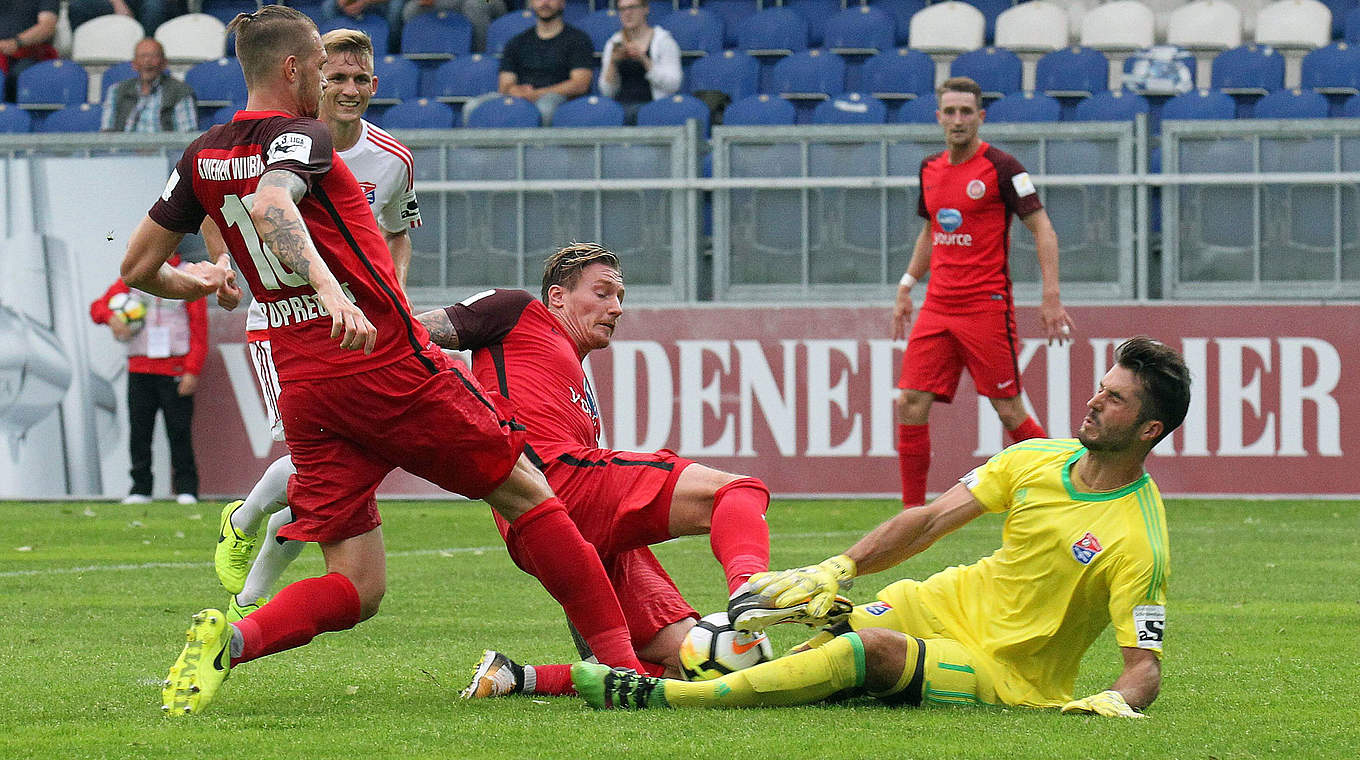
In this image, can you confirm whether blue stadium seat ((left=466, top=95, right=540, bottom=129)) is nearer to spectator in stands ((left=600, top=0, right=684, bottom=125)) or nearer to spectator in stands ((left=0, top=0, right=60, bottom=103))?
spectator in stands ((left=600, top=0, right=684, bottom=125))

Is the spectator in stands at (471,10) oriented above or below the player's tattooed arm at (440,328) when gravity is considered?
above

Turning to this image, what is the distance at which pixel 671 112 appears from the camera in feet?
43.9

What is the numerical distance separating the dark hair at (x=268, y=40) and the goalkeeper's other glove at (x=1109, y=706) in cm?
245

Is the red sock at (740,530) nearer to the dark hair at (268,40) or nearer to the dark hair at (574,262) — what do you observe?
the dark hair at (574,262)

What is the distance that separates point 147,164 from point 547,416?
307 inches

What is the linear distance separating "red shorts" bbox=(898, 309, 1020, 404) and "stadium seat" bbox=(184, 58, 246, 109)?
717 cm

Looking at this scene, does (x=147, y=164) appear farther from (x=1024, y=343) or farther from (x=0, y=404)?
(x=1024, y=343)

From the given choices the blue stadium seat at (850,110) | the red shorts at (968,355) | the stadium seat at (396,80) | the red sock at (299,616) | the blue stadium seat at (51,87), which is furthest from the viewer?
the blue stadium seat at (51,87)

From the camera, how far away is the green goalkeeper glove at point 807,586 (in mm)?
4121

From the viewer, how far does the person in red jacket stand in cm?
1157

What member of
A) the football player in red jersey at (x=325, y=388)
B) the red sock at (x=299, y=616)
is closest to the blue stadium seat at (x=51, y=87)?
the football player in red jersey at (x=325, y=388)

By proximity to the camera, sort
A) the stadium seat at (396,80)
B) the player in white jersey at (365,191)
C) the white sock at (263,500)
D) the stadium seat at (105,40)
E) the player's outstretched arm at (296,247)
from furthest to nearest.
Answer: the stadium seat at (105,40) < the stadium seat at (396,80) < the white sock at (263,500) < the player in white jersey at (365,191) < the player's outstretched arm at (296,247)

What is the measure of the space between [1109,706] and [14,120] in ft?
40.0

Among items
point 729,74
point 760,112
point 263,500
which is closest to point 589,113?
point 760,112
